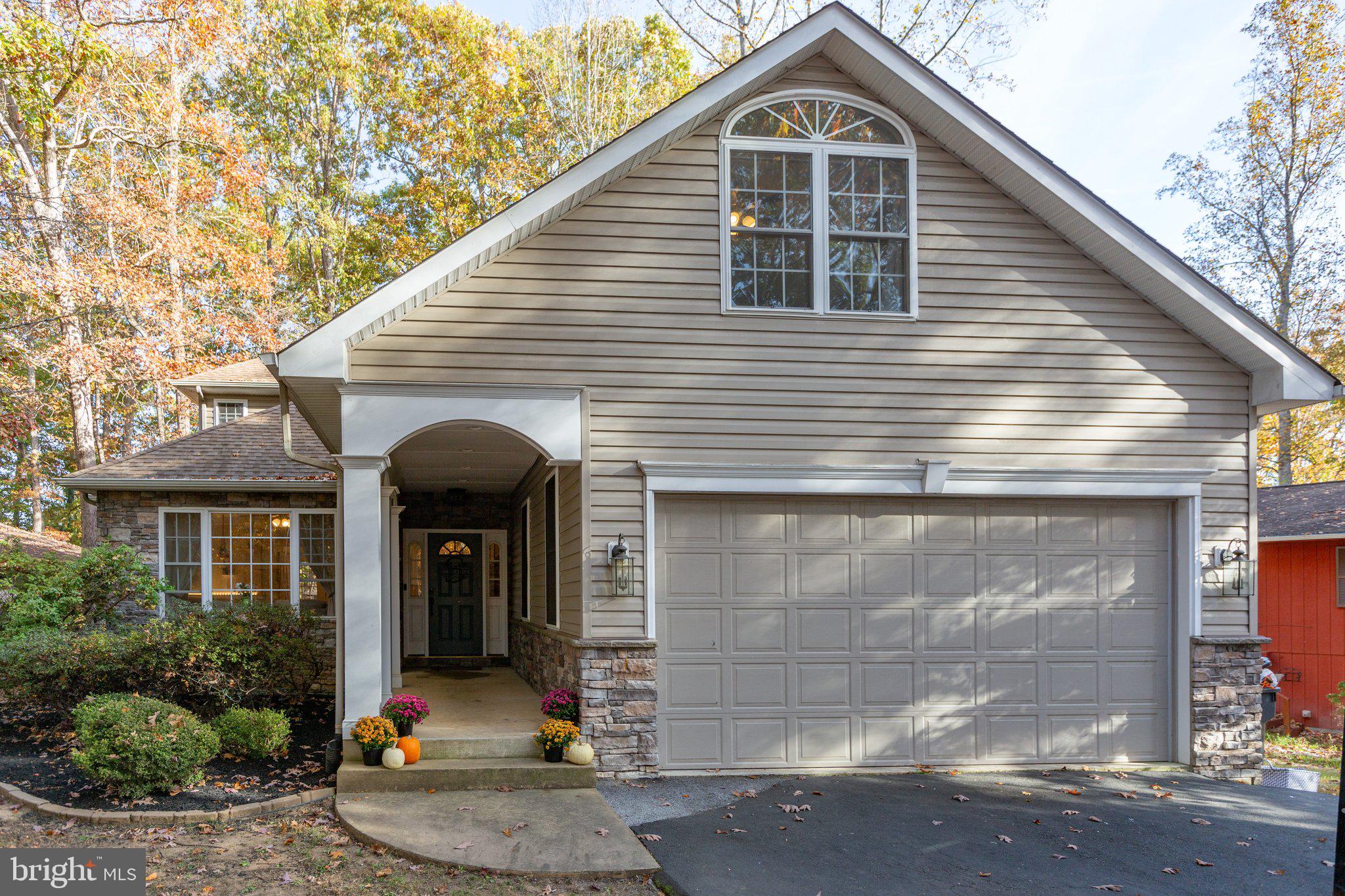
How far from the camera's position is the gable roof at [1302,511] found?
12.2 meters

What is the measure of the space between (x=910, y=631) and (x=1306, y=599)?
28.2 ft

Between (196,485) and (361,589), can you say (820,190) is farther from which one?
(196,485)

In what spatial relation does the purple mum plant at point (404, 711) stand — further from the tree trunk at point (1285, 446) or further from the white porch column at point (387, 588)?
the tree trunk at point (1285, 446)

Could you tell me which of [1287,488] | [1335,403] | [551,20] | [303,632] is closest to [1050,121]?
[1335,403]

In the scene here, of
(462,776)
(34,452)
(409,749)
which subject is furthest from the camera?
(34,452)

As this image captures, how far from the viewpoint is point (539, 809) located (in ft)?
20.4

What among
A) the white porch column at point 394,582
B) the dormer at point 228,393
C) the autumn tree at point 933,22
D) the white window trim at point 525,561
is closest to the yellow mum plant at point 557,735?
the white porch column at point 394,582

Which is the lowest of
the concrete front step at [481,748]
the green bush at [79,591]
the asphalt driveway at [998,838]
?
the asphalt driveway at [998,838]

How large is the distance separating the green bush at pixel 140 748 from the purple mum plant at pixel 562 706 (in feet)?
8.11

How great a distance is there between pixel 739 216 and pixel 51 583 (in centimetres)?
877

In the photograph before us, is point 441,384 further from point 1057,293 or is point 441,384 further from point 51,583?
point 51,583

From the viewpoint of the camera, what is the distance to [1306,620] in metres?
12.8

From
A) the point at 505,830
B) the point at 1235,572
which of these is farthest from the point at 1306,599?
the point at 505,830

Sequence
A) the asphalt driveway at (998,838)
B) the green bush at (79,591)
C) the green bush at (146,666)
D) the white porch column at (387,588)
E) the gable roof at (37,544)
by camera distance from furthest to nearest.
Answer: the gable roof at (37,544), the green bush at (79,591), the white porch column at (387,588), the green bush at (146,666), the asphalt driveway at (998,838)
